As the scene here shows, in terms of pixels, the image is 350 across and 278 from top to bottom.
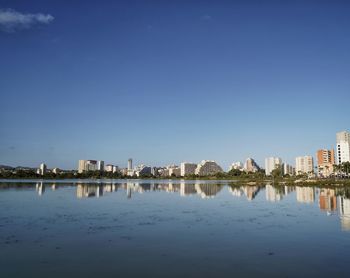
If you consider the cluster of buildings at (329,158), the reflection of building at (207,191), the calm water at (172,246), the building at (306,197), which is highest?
the cluster of buildings at (329,158)

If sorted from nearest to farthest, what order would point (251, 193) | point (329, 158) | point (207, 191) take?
point (251, 193)
point (207, 191)
point (329, 158)

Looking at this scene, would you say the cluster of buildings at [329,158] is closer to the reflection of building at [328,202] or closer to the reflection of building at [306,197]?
the reflection of building at [306,197]

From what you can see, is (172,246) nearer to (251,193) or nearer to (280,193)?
(251,193)

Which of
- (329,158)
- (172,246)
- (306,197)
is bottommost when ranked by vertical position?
(172,246)

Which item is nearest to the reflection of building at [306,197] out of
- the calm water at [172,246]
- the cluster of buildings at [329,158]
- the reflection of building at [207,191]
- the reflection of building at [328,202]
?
the reflection of building at [328,202]

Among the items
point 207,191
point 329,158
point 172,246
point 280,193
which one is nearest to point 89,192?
point 207,191

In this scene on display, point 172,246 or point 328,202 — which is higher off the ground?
point 328,202

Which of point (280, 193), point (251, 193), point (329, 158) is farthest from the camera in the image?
point (329, 158)

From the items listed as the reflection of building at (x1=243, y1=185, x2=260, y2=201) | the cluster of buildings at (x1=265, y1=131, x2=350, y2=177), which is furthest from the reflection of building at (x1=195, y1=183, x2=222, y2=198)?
the cluster of buildings at (x1=265, y1=131, x2=350, y2=177)

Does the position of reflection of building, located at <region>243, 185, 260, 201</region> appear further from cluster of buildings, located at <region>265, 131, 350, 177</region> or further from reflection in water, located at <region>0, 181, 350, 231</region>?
cluster of buildings, located at <region>265, 131, 350, 177</region>

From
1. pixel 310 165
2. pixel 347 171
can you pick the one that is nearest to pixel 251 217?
pixel 347 171

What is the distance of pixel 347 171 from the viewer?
95125 millimetres

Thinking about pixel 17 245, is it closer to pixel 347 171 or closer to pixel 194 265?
pixel 194 265

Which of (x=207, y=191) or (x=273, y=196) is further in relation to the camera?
(x=207, y=191)
